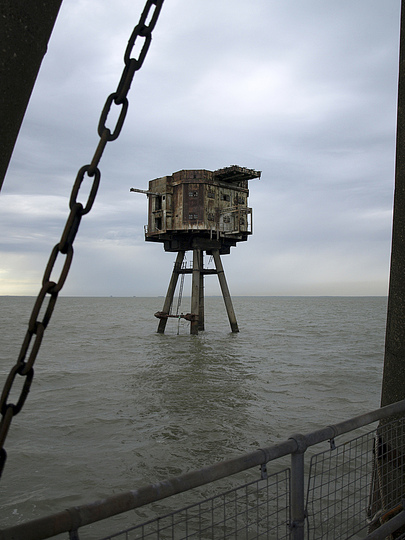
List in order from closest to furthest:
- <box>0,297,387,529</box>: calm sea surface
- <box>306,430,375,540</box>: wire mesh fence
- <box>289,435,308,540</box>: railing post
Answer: <box>289,435,308,540</box>: railing post < <box>306,430,375,540</box>: wire mesh fence < <box>0,297,387,529</box>: calm sea surface

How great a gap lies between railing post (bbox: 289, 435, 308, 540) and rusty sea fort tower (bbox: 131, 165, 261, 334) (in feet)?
72.3

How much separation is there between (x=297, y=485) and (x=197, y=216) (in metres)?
22.7

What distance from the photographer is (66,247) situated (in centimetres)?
186

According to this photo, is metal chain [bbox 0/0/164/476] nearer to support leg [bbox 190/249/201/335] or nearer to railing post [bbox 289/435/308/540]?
railing post [bbox 289/435/308/540]

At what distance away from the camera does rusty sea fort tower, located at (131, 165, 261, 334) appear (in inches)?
990

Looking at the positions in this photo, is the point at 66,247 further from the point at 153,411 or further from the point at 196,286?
the point at 196,286

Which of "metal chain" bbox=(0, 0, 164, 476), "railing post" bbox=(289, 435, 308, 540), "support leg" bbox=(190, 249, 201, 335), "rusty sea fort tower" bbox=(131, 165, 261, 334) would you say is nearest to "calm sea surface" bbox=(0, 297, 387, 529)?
"railing post" bbox=(289, 435, 308, 540)

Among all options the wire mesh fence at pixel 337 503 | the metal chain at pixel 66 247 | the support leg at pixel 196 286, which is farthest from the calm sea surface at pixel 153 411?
the support leg at pixel 196 286

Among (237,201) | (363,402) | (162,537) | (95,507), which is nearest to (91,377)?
(363,402)

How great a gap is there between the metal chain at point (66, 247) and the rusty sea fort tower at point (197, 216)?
22787 millimetres

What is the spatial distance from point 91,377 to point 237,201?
50.3 feet

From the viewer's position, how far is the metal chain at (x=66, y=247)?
5.76 feet

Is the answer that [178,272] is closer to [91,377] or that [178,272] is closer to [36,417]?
[91,377]

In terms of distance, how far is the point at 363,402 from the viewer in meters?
11.2
